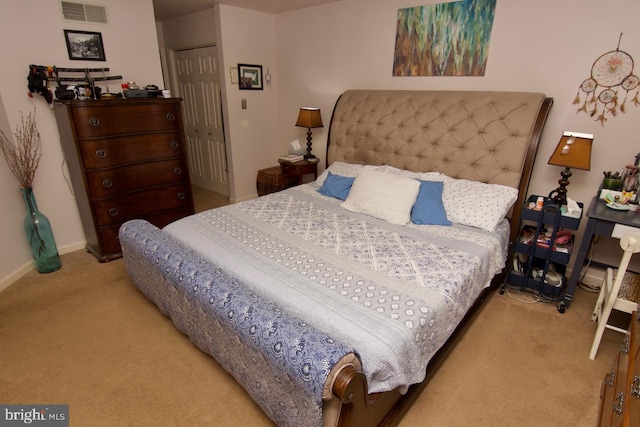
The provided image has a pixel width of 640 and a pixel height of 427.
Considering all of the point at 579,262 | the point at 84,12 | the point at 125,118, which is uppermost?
the point at 84,12

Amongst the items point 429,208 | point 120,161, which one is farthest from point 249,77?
point 429,208

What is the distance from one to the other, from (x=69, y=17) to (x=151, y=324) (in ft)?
8.10

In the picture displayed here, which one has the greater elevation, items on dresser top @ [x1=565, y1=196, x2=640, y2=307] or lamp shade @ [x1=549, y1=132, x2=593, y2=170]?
lamp shade @ [x1=549, y1=132, x2=593, y2=170]

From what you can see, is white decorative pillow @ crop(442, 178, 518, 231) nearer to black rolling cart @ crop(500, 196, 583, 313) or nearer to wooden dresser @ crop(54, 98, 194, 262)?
black rolling cart @ crop(500, 196, 583, 313)

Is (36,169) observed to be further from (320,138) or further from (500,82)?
(500,82)

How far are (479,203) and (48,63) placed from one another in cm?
340

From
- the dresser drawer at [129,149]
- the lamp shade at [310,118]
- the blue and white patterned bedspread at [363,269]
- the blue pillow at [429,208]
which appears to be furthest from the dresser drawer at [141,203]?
the blue pillow at [429,208]

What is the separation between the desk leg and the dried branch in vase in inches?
154

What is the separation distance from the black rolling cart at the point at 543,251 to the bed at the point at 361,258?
0.13 metres

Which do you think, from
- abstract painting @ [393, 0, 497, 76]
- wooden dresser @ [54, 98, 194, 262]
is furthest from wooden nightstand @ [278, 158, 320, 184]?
abstract painting @ [393, 0, 497, 76]

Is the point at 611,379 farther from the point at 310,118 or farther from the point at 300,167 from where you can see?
the point at 310,118

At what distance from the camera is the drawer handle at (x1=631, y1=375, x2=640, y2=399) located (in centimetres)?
108

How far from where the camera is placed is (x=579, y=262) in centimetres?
206

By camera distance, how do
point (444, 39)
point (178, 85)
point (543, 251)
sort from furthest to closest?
point (178, 85)
point (444, 39)
point (543, 251)
